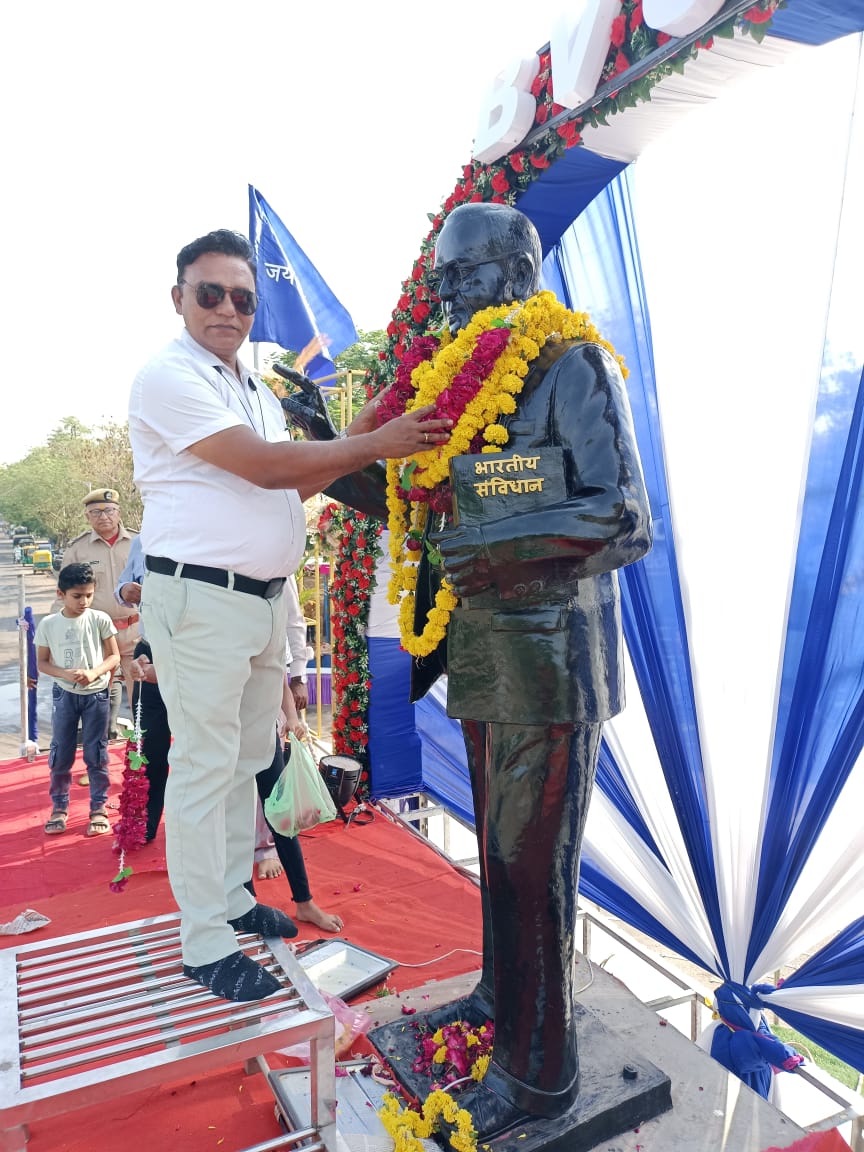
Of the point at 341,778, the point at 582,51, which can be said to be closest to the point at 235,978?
the point at 341,778

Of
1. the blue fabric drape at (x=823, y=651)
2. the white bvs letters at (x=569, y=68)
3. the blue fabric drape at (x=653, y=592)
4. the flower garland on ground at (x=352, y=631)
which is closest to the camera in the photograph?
the white bvs letters at (x=569, y=68)

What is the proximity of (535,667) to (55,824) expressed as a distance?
4269 millimetres

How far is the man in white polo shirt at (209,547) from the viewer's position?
209 cm

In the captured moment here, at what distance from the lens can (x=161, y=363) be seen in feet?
7.01

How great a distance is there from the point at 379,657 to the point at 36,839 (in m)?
2.41

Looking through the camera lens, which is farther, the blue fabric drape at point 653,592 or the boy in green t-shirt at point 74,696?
the boy in green t-shirt at point 74,696

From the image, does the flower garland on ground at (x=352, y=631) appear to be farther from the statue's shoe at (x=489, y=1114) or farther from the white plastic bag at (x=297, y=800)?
the statue's shoe at (x=489, y=1114)

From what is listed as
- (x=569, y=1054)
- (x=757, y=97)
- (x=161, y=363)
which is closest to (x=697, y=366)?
(x=757, y=97)

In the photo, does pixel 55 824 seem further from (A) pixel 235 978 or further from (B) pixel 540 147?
(B) pixel 540 147

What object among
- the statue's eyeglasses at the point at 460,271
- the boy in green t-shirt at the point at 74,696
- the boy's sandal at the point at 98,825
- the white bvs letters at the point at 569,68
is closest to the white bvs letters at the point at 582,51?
the white bvs letters at the point at 569,68

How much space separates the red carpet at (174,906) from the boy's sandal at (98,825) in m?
0.06

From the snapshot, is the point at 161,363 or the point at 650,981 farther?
the point at 650,981

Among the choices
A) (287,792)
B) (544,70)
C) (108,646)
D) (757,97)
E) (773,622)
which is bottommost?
(287,792)

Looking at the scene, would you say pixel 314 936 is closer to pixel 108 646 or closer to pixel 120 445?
pixel 108 646
